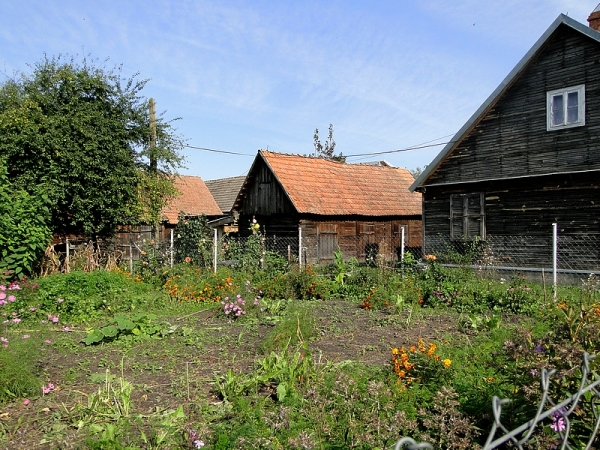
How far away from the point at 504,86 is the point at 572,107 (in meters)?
2.05

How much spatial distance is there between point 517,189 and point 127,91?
12.6 m

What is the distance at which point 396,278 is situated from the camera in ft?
34.8

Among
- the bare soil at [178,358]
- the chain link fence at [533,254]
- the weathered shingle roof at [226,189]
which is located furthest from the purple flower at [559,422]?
the weathered shingle roof at [226,189]

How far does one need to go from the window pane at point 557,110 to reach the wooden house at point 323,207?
6723 millimetres

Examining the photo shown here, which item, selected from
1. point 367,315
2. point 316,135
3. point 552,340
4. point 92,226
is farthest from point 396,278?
point 316,135

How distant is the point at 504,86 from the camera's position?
15.2 m

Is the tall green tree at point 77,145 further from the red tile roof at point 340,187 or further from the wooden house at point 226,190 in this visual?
the wooden house at point 226,190

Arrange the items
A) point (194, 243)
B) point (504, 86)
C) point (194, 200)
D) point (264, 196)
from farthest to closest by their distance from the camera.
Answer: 1. point (194, 200)
2. point (264, 196)
3. point (194, 243)
4. point (504, 86)

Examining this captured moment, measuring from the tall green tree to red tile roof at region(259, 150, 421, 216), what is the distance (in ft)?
18.2

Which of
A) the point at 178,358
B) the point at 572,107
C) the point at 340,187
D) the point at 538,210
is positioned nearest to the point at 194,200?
the point at 340,187

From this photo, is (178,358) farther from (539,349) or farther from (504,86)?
(504,86)

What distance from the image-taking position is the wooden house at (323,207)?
778 inches

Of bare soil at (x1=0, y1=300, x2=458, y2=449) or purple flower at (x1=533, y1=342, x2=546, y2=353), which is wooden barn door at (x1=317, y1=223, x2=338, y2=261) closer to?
bare soil at (x1=0, y1=300, x2=458, y2=449)

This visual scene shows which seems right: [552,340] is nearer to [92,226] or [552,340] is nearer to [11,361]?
[11,361]
